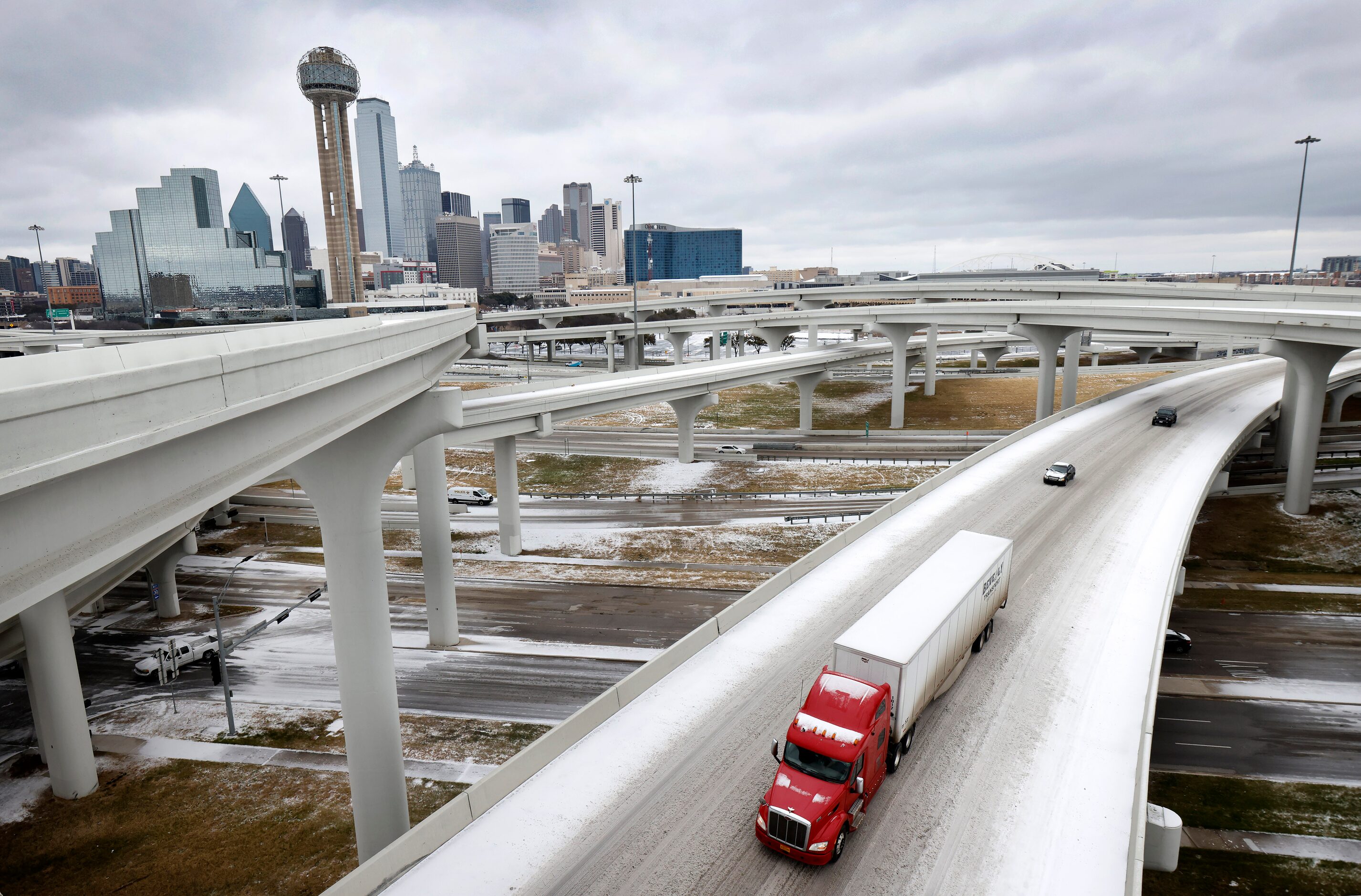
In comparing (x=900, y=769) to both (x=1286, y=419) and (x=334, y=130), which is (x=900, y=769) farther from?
(x=334, y=130)

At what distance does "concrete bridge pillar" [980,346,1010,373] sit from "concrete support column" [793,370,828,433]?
53.1 m

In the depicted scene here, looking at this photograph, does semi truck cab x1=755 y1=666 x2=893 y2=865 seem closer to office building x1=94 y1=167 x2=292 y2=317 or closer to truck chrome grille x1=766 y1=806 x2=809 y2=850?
truck chrome grille x1=766 y1=806 x2=809 y2=850

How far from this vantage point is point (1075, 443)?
39.5 m

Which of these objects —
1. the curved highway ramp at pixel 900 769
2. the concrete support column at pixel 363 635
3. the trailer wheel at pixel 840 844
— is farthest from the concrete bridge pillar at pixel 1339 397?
the concrete support column at pixel 363 635

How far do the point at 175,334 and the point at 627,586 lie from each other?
31.7 meters

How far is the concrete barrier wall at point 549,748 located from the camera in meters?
11.1

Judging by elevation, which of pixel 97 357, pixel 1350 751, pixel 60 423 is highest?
pixel 97 357

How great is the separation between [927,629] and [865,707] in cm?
268

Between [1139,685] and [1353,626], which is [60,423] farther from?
[1353,626]

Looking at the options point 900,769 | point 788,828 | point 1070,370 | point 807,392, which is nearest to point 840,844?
point 788,828

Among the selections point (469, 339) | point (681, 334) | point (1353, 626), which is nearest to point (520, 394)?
point (469, 339)

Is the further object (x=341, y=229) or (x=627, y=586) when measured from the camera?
(x=341, y=229)

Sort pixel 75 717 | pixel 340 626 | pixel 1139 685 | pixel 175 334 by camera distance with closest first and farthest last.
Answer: pixel 1139 685 < pixel 340 626 < pixel 75 717 < pixel 175 334

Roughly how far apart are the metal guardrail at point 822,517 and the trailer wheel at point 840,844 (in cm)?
3372
